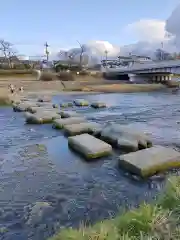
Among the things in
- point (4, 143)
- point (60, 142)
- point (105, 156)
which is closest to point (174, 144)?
point (105, 156)

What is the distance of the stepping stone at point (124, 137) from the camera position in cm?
962

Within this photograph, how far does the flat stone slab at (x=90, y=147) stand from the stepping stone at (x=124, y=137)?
2.32 ft

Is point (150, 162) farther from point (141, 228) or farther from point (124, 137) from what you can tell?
point (141, 228)

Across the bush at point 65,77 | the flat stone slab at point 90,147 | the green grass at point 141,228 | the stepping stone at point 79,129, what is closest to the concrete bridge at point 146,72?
the bush at point 65,77

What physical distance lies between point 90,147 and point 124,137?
1.69 metres

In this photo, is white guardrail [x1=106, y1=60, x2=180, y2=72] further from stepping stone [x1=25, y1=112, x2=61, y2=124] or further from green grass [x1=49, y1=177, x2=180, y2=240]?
green grass [x1=49, y1=177, x2=180, y2=240]

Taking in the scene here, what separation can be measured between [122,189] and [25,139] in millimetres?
6191

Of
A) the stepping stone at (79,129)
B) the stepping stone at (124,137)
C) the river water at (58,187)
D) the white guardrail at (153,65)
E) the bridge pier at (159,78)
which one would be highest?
the white guardrail at (153,65)

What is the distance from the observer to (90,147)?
353 inches

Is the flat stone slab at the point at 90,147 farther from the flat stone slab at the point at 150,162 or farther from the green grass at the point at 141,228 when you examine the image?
the green grass at the point at 141,228

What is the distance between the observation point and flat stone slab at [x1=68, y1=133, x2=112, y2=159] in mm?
8702

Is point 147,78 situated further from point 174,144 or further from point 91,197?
point 91,197

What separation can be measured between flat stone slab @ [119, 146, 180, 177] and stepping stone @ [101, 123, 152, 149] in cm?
126

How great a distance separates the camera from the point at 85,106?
2375cm
